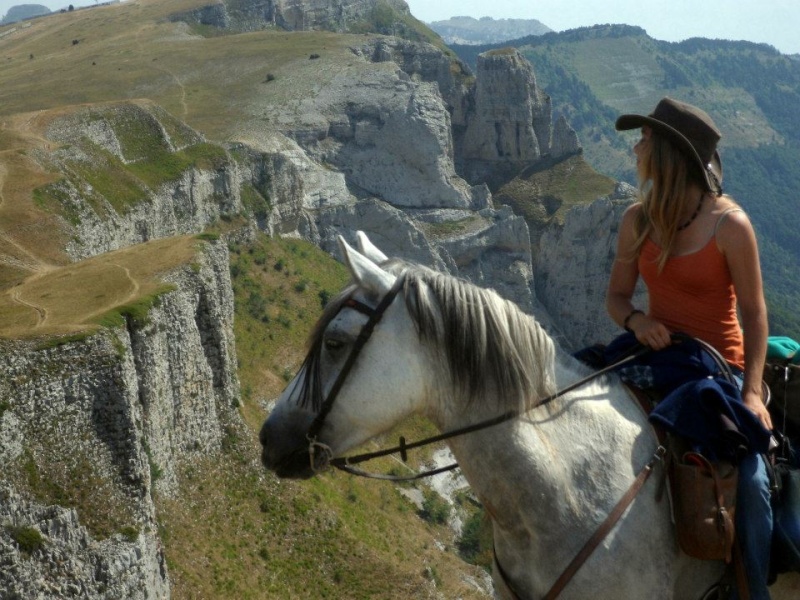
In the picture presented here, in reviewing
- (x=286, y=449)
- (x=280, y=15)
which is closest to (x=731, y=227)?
(x=286, y=449)

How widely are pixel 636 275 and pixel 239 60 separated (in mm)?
102057

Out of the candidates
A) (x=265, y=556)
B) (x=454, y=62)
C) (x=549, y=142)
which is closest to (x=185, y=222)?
(x=265, y=556)

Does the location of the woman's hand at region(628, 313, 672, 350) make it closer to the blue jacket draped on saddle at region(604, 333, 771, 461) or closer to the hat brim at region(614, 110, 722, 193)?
the blue jacket draped on saddle at region(604, 333, 771, 461)

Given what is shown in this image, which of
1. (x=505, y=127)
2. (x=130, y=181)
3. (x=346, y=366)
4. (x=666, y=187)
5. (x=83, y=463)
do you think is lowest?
(x=505, y=127)

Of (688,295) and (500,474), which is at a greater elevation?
(688,295)

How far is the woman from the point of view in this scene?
514cm

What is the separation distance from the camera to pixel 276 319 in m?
49.3

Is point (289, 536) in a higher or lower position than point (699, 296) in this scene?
lower

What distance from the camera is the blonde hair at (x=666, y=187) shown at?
5.47 metres

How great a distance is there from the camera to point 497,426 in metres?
4.98

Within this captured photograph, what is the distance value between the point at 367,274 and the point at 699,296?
2.23 m

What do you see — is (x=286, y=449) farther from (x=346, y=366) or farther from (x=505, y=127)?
(x=505, y=127)

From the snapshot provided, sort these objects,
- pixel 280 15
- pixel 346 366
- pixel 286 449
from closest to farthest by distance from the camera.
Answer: pixel 346 366, pixel 286 449, pixel 280 15

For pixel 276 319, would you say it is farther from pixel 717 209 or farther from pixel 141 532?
pixel 717 209
